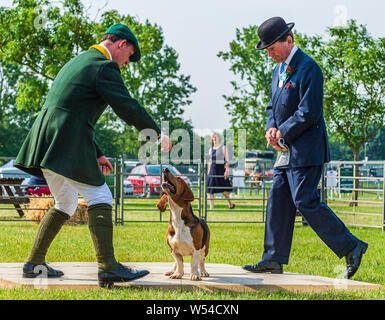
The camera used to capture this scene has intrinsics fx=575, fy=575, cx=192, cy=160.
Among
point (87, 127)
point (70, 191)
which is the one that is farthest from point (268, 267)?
point (87, 127)

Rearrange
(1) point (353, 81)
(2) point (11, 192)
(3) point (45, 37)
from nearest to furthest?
1. (2) point (11, 192)
2. (3) point (45, 37)
3. (1) point (353, 81)

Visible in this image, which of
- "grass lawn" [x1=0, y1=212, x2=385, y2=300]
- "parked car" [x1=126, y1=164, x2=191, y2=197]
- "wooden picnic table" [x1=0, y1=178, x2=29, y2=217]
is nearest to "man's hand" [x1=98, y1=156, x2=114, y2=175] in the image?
"grass lawn" [x1=0, y1=212, x2=385, y2=300]

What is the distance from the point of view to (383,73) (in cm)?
2197

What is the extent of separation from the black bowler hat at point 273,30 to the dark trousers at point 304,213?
114cm

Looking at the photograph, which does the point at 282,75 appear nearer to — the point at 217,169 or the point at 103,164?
the point at 103,164

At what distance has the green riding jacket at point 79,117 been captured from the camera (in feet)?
13.6

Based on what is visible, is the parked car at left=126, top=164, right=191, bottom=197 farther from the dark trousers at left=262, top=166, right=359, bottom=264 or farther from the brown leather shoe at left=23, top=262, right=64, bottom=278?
the brown leather shoe at left=23, top=262, right=64, bottom=278

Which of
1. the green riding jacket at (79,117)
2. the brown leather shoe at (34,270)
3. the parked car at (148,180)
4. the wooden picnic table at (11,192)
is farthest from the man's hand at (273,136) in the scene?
the wooden picnic table at (11,192)

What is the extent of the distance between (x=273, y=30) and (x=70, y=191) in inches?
86.8

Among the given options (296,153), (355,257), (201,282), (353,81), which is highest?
(353,81)

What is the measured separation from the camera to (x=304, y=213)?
16.1 ft
